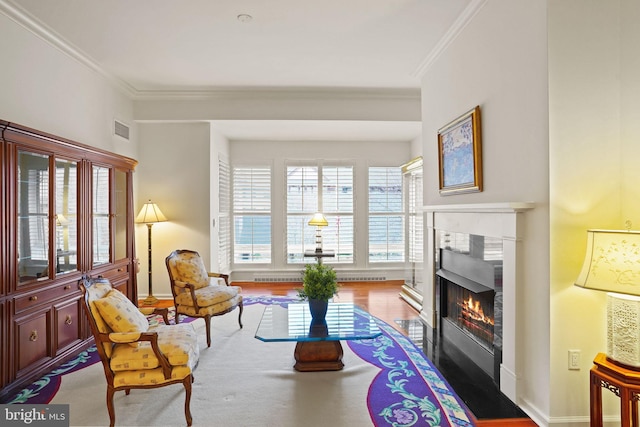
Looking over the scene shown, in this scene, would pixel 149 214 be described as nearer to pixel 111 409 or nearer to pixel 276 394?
pixel 111 409

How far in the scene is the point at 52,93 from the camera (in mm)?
3627

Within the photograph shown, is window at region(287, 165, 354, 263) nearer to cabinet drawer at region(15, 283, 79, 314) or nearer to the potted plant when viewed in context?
the potted plant

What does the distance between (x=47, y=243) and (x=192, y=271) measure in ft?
4.62

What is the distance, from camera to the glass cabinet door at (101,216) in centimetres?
377

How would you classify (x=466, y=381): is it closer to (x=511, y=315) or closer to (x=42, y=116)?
(x=511, y=315)

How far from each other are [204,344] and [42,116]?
8.86 feet

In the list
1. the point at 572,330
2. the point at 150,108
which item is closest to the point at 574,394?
the point at 572,330

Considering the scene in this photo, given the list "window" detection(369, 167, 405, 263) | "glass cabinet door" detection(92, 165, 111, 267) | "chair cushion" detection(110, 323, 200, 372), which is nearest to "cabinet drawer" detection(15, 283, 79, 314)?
"glass cabinet door" detection(92, 165, 111, 267)

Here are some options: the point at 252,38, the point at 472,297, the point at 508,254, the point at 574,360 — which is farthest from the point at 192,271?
the point at 574,360

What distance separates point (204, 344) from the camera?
372cm

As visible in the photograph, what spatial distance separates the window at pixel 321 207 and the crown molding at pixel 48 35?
132 inches

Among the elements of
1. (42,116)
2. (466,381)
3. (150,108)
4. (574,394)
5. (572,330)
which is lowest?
(466,381)

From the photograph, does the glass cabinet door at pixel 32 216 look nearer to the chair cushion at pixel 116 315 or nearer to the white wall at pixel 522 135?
the chair cushion at pixel 116 315

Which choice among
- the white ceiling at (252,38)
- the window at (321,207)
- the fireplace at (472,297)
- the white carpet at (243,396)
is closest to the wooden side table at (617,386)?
the fireplace at (472,297)
